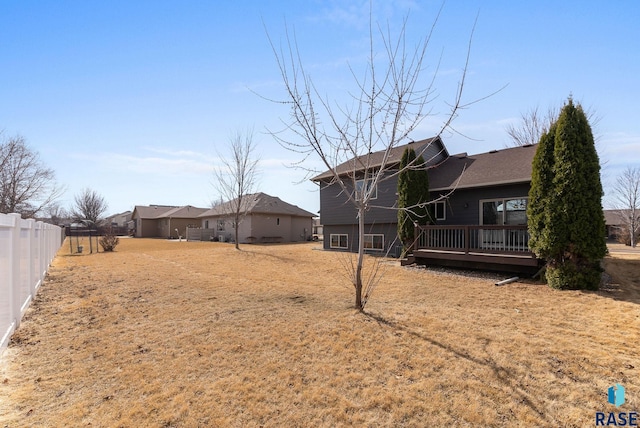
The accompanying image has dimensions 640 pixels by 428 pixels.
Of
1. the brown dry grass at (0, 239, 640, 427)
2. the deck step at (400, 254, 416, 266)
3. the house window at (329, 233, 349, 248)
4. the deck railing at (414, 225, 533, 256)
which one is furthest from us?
the house window at (329, 233, 349, 248)

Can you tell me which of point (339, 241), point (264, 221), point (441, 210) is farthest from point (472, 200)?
point (264, 221)

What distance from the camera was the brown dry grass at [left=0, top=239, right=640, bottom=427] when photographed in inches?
116

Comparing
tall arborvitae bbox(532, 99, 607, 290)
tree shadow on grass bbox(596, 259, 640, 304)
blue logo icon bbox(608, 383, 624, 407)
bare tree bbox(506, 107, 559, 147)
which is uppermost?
bare tree bbox(506, 107, 559, 147)

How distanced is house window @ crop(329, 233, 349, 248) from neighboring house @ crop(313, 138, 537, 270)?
3.47 feet

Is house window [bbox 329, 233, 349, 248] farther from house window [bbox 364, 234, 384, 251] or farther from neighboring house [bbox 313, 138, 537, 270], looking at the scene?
house window [bbox 364, 234, 384, 251]

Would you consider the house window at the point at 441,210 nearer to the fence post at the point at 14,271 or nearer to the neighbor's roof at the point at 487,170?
the neighbor's roof at the point at 487,170

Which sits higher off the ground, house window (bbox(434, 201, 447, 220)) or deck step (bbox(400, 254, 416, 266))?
house window (bbox(434, 201, 447, 220))

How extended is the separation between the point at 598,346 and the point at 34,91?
16453 millimetres

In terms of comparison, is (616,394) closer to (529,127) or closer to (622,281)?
(622,281)

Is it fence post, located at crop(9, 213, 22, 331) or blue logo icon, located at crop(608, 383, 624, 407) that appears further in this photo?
fence post, located at crop(9, 213, 22, 331)

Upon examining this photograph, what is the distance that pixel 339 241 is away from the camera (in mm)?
19172

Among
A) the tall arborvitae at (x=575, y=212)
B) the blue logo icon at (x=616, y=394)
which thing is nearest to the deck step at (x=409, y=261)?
the tall arborvitae at (x=575, y=212)

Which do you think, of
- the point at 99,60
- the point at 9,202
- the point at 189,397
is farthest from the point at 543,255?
the point at 9,202

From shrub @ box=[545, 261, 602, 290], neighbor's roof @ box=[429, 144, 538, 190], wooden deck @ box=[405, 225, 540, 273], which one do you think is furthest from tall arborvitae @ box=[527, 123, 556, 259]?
neighbor's roof @ box=[429, 144, 538, 190]
